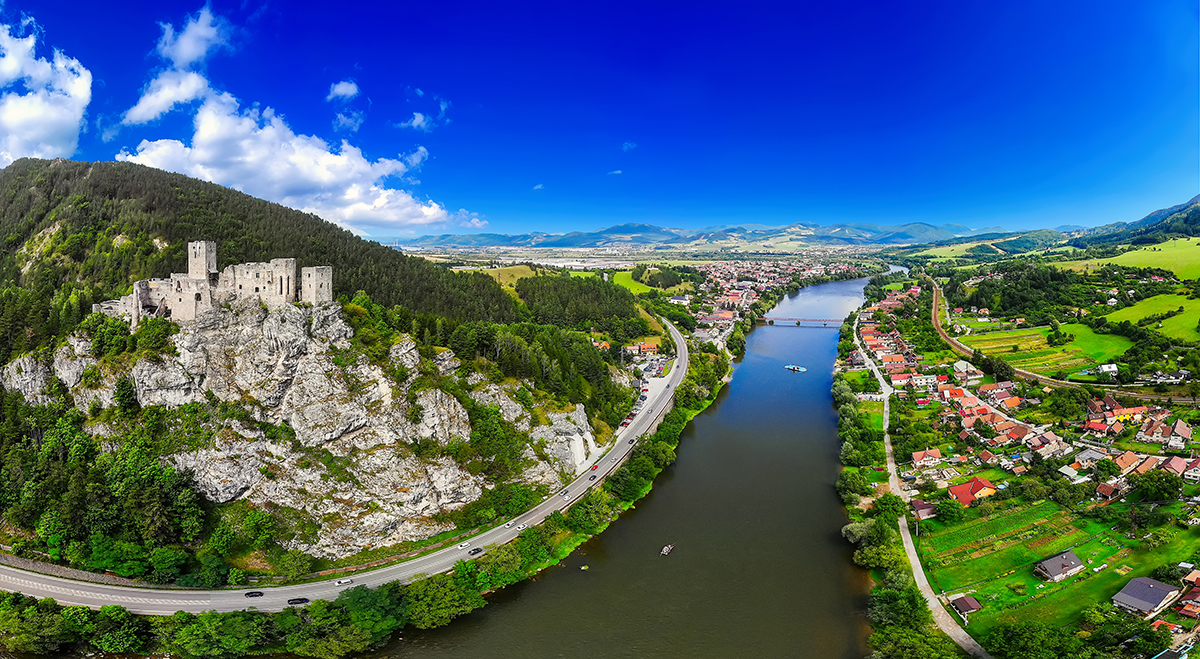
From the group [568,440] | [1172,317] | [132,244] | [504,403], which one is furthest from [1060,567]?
[132,244]

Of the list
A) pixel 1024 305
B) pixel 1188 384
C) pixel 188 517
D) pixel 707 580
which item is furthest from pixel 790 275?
pixel 188 517

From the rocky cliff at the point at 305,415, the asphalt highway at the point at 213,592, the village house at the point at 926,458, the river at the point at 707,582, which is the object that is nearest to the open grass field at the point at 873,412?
the river at the point at 707,582

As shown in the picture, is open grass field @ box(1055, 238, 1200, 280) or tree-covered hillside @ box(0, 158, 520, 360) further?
open grass field @ box(1055, 238, 1200, 280)

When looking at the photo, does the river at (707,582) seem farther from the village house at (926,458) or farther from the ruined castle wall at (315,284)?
the ruined castle wall at (315,284)

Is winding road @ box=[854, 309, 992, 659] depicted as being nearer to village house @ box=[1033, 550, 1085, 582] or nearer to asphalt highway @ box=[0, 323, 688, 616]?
village house @ box=[1033, 550, 1085, 582]

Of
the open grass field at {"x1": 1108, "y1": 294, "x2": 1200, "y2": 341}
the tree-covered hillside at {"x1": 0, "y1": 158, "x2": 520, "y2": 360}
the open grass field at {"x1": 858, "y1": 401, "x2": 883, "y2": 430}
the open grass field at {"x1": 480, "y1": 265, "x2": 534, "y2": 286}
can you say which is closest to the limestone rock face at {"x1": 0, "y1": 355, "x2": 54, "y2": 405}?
the tree-covered hillside at {"x1": 0, "y1": 158, "x2": 520, "y2": 360}

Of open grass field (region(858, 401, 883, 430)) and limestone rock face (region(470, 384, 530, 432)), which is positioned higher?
limestone rock face (region(470, 384, 530, 432))
